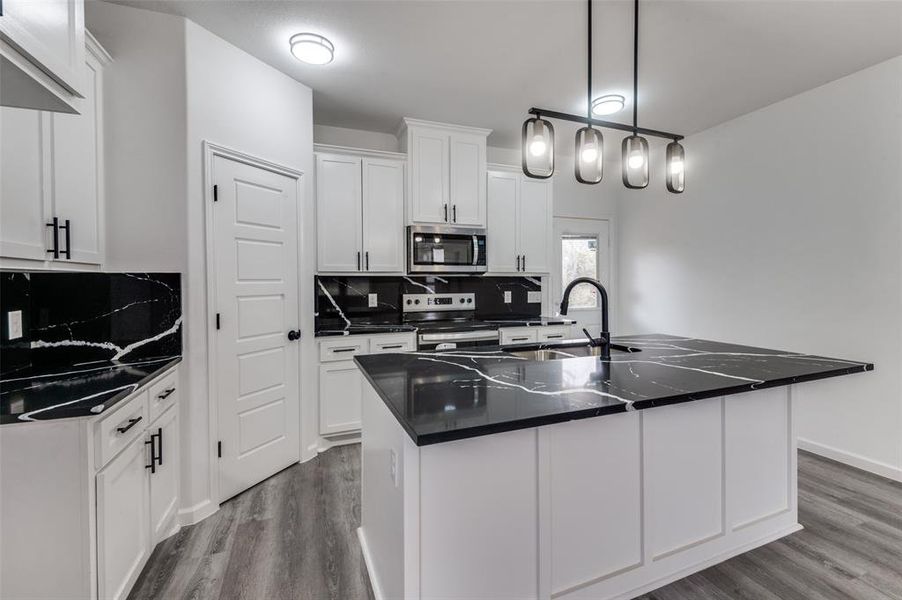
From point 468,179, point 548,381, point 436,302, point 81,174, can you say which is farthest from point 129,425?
point 468,179

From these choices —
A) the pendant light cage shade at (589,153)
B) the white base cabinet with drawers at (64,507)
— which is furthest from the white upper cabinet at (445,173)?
the white base cabinet with drawers at (64,507)

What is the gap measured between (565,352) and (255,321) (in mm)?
1953

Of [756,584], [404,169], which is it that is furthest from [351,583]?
[404,169]

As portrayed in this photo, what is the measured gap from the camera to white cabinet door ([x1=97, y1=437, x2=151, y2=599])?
1.38 meters

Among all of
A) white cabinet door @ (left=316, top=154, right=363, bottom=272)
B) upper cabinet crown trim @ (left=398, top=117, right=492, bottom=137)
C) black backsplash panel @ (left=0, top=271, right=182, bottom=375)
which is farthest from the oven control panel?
black backsplash panel @ (left=0, top=271, right=182, bottom=375)

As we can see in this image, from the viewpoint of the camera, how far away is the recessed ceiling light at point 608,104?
10.3 ft

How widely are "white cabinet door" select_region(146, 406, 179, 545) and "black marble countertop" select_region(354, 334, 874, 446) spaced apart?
1003mm

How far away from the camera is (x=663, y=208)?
172 inches

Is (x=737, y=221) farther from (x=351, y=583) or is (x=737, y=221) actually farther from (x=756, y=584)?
(x=351, y=583)

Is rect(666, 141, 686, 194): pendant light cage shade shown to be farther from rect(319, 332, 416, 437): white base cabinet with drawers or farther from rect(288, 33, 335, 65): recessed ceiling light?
rect(319, 332, 416, 437): white base cabinet with drawers

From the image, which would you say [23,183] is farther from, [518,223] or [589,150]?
[518,223]

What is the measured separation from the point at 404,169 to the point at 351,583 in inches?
119

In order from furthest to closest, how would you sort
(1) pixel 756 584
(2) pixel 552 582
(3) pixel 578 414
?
(1) pixel 756 584 → (2) pixel 552 582 → (3) pixel 578 414

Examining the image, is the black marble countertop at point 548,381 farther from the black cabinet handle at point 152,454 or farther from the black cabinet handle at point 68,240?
the black cabinet handle at point 68,240
